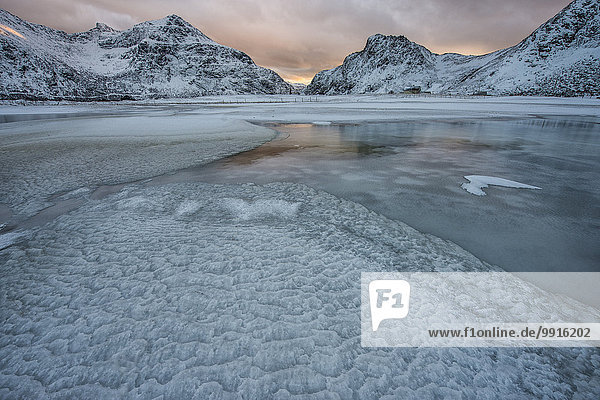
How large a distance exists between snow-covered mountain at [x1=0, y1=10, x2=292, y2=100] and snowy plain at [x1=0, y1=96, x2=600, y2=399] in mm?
88302

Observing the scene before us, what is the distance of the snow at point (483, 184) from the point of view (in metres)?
3.77

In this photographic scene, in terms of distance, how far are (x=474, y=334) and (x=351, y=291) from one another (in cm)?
70

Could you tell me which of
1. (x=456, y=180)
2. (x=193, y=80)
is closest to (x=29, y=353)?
(x=456, y=180)

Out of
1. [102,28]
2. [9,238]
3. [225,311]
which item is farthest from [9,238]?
[102,28]

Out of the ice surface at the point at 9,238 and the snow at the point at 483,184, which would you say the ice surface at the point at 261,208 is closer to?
the ice surface at the point at 9,238

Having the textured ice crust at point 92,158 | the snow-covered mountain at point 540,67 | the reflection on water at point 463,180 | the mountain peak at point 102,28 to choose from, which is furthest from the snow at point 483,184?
the mountain peak at point 102,28

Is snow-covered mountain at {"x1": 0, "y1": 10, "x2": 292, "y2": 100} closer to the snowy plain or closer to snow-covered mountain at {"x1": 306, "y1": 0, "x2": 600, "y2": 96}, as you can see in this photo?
snow-covered mountain at {"x1": 306, "y1": 0, "x2": 600, "y2": 96}

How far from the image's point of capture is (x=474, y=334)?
1471 mm
